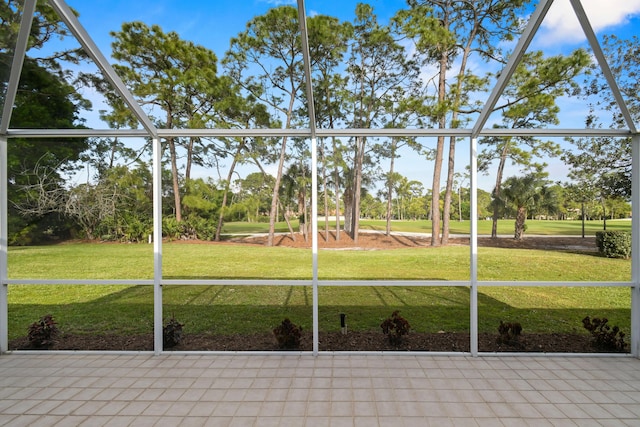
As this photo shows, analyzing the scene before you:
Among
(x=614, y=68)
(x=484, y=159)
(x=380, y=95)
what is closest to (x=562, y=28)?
(x=614, y=68)

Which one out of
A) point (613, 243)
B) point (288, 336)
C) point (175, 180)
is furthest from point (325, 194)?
point (613, 243)

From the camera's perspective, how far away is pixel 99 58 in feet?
8.46

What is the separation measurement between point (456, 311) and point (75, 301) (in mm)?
6050

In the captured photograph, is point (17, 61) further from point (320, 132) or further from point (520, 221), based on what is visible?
point (520, 221)

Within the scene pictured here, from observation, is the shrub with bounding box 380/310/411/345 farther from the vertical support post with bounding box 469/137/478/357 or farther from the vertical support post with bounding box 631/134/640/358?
the vertical support post with bounding box 631/134/640/358

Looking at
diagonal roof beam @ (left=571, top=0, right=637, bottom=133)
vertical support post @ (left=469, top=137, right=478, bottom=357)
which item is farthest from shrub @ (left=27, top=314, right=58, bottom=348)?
diagonal roof beam @ (left=571, top=0, right=637, bottom=133)

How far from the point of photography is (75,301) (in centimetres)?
545

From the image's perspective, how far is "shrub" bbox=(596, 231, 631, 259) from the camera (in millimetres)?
5879

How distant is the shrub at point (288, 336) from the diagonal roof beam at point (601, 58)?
3501 mm

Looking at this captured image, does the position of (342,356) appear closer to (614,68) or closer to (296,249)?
(296,249)

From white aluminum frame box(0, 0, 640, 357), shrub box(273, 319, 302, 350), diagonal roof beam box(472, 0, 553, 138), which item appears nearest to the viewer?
diagonal roof beam box(472, 0, 553, 138)

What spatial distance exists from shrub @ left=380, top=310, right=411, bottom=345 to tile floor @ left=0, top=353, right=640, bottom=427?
429 mm

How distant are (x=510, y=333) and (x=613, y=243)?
3.78 metres

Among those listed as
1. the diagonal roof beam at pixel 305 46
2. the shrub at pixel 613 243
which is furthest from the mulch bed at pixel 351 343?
the shrub at pixel 613 243
